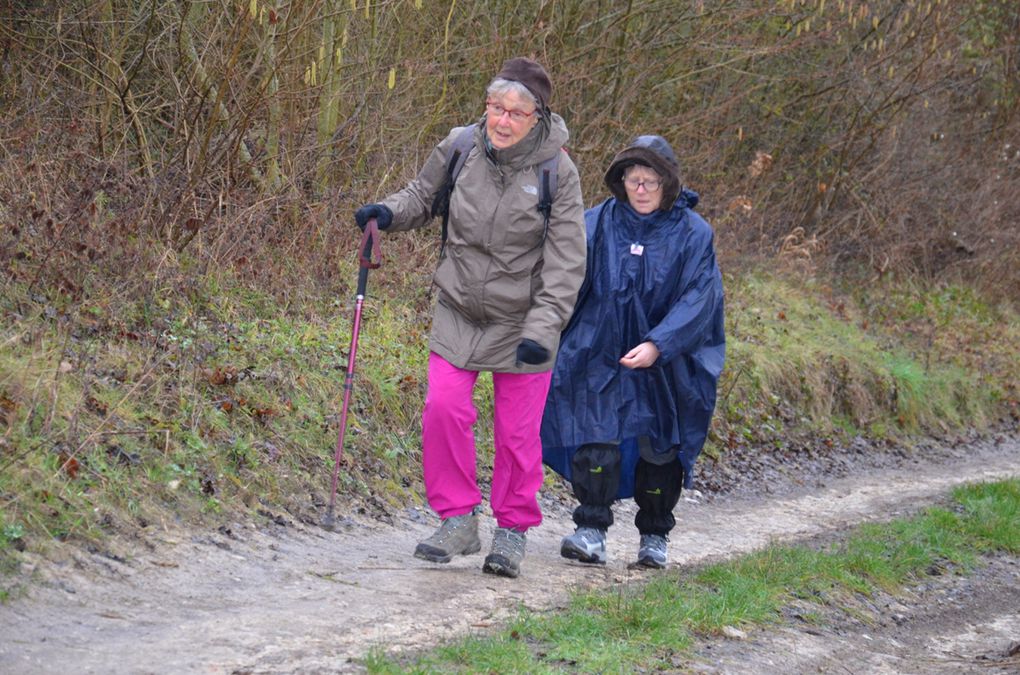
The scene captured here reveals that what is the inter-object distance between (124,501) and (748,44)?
33.2ft

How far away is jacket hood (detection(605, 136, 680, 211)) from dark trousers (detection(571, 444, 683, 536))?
122 centimetres

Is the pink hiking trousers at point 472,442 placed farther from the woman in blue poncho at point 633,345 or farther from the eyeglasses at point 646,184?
the eyeglasses at point 646,184

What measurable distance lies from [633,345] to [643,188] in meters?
0.74

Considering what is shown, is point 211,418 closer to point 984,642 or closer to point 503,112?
point 503,112

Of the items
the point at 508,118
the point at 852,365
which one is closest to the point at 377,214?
the point at 508,118

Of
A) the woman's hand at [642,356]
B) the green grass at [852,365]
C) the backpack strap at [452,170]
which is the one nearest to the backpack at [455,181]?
the backpack strap at [452,170]

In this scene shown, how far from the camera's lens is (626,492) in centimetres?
661

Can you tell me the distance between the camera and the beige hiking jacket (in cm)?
564

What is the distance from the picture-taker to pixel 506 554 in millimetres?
5871

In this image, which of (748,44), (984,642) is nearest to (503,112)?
(984,642)

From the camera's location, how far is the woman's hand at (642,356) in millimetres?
6000

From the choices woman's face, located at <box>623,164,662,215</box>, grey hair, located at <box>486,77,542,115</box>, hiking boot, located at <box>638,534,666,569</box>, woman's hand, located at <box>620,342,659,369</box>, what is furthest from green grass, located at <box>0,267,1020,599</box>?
grey hair, located at <box>486,77,542,115</box>

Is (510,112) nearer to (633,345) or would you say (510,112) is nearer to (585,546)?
(633,345)

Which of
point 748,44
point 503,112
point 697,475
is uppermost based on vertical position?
point 748,44
